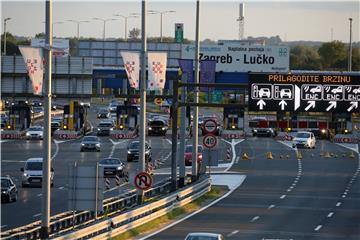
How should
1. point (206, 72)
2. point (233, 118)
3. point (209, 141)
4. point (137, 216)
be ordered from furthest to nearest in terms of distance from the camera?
1. point (233, 118)
2. point (206, 72)
3. point (209, 141)
4. point (137, 216)

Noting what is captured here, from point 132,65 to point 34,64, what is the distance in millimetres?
11315

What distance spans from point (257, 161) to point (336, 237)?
126 feet

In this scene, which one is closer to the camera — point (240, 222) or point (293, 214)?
point (240, 222)

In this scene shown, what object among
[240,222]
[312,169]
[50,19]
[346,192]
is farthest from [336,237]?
[312,169]

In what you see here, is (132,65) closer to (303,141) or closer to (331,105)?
(331,105)

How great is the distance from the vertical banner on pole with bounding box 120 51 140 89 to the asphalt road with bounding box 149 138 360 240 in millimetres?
5211

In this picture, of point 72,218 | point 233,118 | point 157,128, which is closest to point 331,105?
point 72,218

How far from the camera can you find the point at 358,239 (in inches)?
1438

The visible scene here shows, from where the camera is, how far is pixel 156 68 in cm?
4084

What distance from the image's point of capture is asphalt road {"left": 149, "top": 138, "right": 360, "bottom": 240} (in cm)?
3825

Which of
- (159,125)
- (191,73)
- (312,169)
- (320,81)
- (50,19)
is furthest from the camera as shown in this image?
(159,125)

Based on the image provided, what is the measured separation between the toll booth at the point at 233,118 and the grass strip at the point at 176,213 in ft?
134

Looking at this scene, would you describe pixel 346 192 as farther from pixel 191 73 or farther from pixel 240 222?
pixel 240 222

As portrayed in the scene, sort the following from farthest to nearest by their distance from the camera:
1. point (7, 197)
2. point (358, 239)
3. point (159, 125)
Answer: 1. point (159, 125)
2. point (7, 197)
3. point (358, 239)
